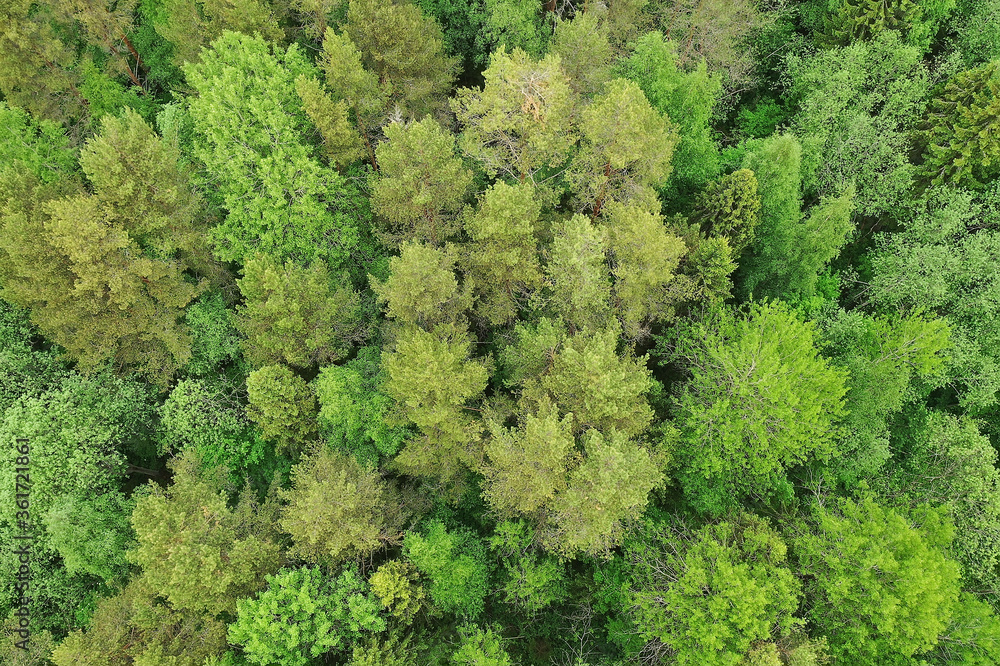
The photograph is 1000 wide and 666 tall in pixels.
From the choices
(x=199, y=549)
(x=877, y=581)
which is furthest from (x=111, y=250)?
(x=877, y=581)

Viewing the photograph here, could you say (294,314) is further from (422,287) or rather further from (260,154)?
(260,154)

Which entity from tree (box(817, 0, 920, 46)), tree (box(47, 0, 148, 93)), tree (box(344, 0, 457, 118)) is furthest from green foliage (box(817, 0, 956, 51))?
tree (box(47, 0, 148, 93))

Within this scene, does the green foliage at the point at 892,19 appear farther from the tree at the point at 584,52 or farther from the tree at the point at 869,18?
the tree at the point at 584,52

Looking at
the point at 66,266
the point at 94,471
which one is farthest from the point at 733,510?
the point at 66,266

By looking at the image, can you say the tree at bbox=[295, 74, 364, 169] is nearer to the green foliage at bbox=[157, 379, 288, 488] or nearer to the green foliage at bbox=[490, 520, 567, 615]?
the green foliage at bbox=[157, 379, 288, 488]

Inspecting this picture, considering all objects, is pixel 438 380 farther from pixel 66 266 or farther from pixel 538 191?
pixel 66 266

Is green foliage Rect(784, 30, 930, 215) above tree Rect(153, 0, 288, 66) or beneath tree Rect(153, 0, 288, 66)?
beneath
